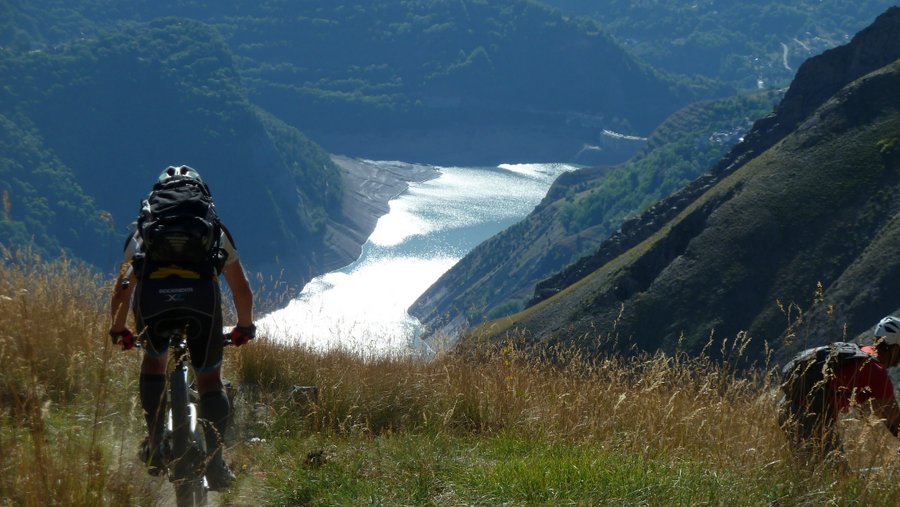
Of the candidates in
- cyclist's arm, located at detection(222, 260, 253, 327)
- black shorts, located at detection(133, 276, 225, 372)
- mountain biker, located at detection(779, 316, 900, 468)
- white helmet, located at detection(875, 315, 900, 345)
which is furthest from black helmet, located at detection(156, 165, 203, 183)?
white helmet, located at detection(875, 315, 900, 345)

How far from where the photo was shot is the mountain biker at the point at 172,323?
5.46 metres

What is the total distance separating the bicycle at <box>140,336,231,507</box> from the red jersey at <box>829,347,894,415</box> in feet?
12.2

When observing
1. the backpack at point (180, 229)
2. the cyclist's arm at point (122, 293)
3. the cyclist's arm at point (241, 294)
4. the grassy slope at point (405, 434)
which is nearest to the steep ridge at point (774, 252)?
the grassy slope at point (405, 434)

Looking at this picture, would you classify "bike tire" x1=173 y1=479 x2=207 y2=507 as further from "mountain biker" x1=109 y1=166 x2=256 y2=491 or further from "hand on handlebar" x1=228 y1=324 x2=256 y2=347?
"hand on handlebar" x1=228 y1=324 x2=256 y2=347

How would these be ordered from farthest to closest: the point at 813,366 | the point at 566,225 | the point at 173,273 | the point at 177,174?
the point at 566,225
the point at 813,366
the point at 177,174
the point at 173,273

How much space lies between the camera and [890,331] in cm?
666

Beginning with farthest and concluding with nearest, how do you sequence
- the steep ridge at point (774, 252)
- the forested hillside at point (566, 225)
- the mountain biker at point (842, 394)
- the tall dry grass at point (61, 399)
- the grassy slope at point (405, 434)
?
1. the forested hillside at point (566, 225)
2. the steep ridge at point (774, 252)
3. the mountain biker at point (842, 394)
4. the grassy slope at point (405, 434)
5. the tall dry grass at point (61, 399)

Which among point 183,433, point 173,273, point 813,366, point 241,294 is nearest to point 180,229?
point 173,273

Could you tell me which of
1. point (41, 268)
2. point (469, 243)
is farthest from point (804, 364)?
point (469, 243)

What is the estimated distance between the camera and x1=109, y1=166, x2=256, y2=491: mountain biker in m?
5.46

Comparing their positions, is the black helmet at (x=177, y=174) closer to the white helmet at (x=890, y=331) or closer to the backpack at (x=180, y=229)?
the backpack at (x=180, y=229)

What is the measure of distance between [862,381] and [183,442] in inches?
159

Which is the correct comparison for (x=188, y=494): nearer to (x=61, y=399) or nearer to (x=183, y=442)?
(x=183, y=442)

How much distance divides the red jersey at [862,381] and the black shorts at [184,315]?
368 centimetres
